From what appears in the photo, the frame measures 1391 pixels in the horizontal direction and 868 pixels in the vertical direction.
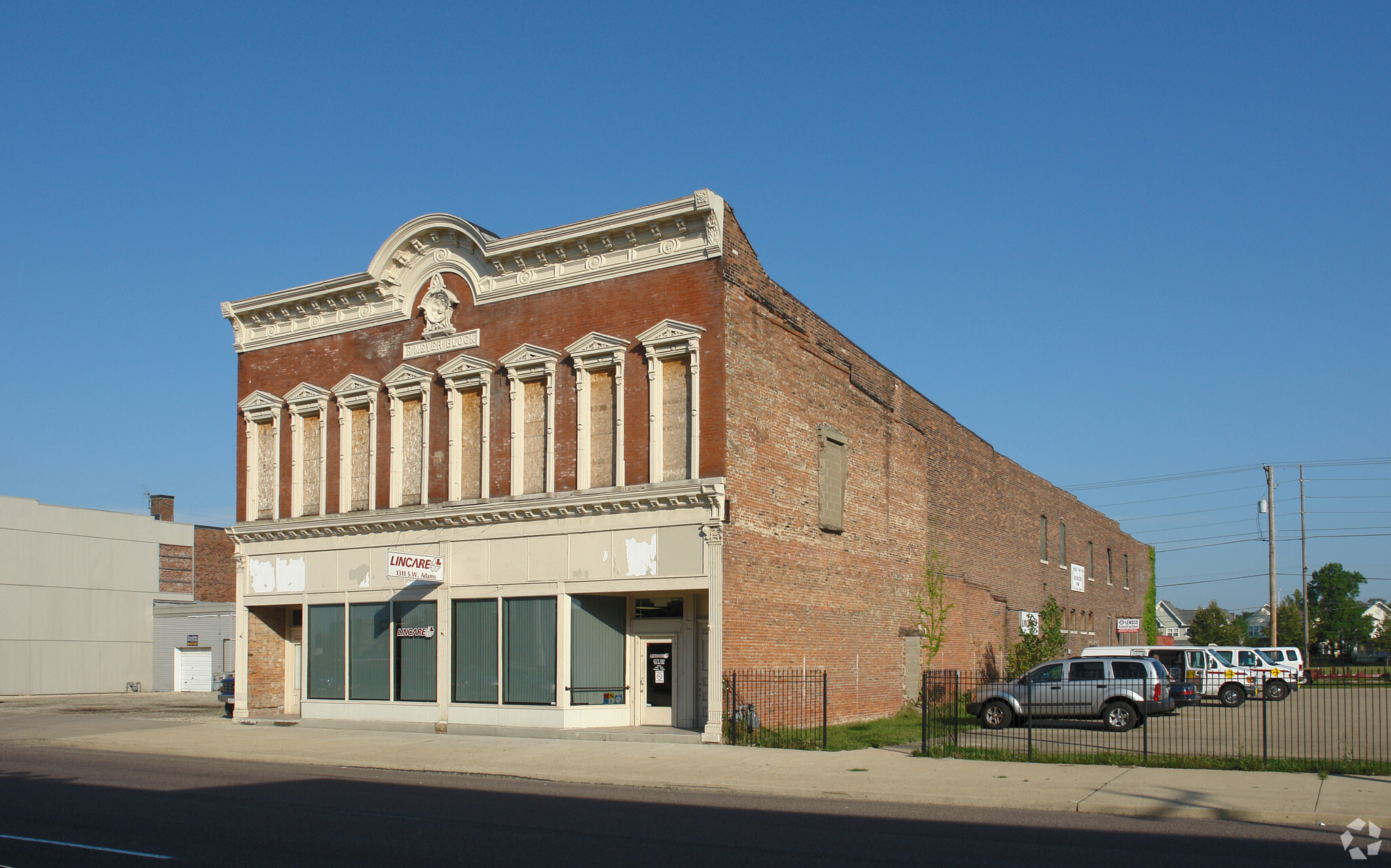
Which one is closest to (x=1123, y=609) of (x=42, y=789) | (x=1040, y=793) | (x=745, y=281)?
(x=745, y=281)

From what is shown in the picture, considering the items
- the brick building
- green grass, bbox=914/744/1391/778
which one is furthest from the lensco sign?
green grass, bbox=914/744/1391/778

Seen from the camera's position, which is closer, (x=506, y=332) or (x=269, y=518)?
(x=506, y=332)

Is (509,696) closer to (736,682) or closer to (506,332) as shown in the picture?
(736,682)

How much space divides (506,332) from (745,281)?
5.98 metres

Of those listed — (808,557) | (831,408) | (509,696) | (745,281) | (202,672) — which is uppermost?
(745,281)

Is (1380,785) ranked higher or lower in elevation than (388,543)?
lower

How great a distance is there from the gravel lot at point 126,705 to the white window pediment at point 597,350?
51.9ft

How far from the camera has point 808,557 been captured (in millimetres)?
25812

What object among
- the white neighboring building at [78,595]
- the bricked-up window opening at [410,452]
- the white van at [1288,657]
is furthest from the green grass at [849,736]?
the white neighboring building at [78,595]

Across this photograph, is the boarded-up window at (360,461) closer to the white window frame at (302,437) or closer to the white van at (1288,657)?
the white window frame at (302,437)

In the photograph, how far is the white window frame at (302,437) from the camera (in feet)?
95.3

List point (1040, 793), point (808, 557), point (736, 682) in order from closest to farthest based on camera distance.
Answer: point (1040, 793) < point (736, 682) < point (808, 557)

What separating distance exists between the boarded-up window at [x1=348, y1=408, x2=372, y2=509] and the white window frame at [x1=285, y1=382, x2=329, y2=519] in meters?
0.88

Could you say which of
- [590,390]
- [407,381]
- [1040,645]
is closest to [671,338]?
[590,390]
